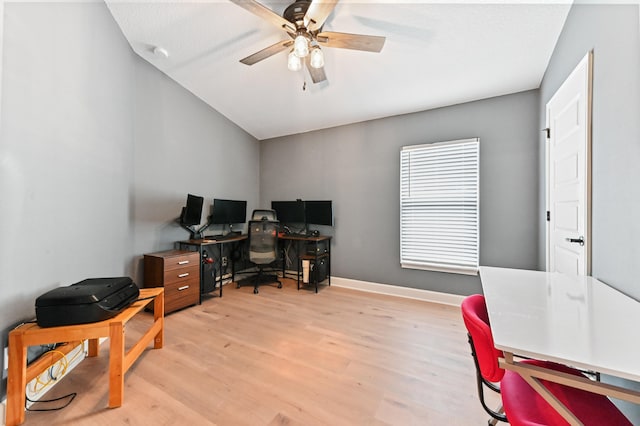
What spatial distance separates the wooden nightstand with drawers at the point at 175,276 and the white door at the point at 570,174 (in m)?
3.67

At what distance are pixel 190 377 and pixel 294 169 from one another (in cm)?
334

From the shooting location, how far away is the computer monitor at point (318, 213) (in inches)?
155

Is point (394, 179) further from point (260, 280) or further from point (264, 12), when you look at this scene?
point (260, 280)

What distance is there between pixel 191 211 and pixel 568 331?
141 inches

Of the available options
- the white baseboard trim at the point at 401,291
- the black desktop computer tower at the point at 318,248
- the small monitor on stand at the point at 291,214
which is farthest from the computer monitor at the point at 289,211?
the white baseboard trim at the point at 401,291

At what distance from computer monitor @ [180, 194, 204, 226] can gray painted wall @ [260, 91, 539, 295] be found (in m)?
1.55

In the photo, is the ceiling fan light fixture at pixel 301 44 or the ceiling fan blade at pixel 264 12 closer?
the ceiling fan blade at pixel 264 12

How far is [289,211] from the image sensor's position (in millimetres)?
4277

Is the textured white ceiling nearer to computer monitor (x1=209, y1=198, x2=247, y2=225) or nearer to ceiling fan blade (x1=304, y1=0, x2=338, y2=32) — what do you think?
ceiling fan blade (x1=304, y1=0, x2=338, y2=32)

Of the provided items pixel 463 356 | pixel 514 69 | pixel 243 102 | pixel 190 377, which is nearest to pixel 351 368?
pixel 463 356

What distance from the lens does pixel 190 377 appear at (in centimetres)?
177

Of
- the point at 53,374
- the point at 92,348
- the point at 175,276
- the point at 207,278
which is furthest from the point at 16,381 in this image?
the point at 207,278

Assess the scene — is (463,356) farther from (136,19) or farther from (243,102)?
(136,19)

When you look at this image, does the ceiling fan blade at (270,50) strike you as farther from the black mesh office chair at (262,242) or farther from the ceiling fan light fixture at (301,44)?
the black mesh office chair at (262,242)
